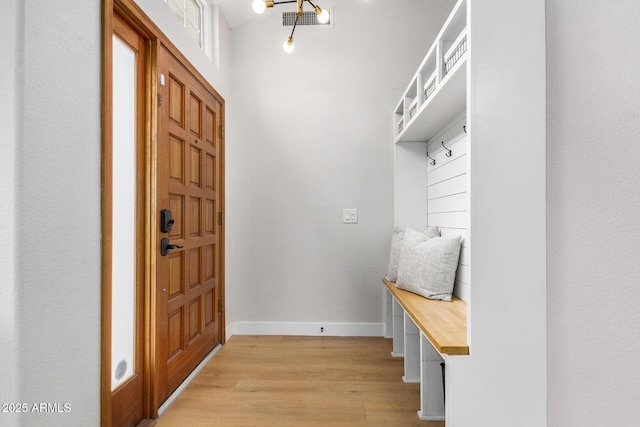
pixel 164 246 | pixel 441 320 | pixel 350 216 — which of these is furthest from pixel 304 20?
pixel 441 320

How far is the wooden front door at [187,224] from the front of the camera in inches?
78.7

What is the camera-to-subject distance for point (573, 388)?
1210mm

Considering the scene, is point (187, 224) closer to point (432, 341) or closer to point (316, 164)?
point (316, 164)

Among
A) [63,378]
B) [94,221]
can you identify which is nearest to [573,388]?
[63,378]

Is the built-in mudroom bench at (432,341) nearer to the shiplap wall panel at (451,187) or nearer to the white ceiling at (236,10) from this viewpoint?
the shiplap wall panel at (451,187)

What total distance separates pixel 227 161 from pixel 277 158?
0.43 meters

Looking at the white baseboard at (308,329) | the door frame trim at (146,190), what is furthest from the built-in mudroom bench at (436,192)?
the door frame trim at (146,190)

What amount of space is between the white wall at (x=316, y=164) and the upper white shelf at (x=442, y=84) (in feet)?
1.75

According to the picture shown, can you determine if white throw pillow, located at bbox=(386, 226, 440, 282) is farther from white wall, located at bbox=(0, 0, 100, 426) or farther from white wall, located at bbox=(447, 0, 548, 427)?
white wall, located at bbox=(0, 0, 100, 426)

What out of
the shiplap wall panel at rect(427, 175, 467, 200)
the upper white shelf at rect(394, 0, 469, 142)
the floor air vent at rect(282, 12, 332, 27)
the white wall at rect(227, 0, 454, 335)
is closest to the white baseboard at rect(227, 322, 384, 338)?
the white wall at rect(227, 0, 454, 335)

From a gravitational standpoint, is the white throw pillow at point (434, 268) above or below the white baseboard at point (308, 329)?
above

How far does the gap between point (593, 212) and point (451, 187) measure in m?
1.22

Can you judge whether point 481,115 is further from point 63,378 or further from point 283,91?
point 283,91

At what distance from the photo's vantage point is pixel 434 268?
2.14 metres
